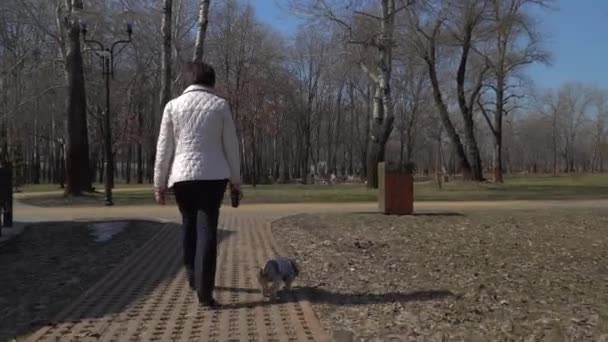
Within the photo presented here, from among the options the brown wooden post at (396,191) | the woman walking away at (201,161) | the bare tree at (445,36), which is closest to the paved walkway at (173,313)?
the woman walking away at (201,161)

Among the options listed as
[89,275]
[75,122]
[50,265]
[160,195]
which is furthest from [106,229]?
[75,122]

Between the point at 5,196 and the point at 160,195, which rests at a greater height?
the point at 160,195

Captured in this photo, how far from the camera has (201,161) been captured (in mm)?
5320

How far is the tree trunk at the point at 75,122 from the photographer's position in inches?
990

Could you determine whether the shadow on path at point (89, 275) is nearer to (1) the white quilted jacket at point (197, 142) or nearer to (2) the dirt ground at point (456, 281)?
(1) the white quilted jacket at point (197, 142)

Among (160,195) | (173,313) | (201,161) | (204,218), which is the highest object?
(201,161)

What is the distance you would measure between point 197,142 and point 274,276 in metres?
1.26

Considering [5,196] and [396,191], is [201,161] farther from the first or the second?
[396,191]

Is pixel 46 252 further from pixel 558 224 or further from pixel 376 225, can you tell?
pixel 558 224

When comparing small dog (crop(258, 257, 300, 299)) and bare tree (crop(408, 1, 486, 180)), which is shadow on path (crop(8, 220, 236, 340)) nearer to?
small dog (crop(258, 257, 300, 299))

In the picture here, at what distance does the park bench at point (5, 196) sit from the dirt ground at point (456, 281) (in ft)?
15.9

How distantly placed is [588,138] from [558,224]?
103337mm

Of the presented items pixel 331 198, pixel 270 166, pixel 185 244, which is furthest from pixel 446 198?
pixel 270 166

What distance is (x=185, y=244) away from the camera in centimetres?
585
